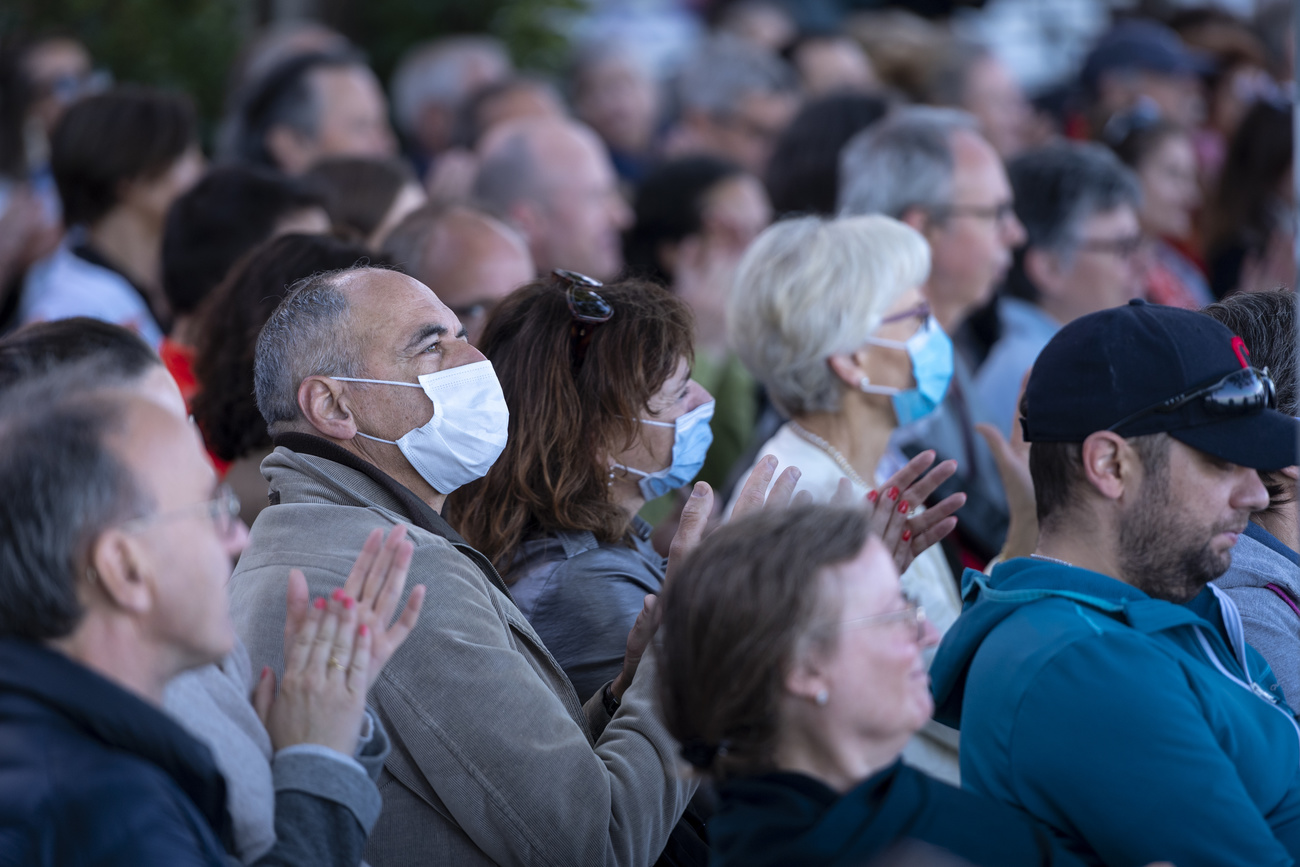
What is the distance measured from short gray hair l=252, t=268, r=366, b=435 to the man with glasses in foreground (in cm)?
328

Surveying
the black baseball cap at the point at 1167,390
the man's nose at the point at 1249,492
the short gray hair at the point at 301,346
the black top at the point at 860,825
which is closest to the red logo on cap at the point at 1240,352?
the black baseball cap at the point at 1167,390

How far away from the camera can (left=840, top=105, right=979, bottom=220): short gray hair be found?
16.6ft

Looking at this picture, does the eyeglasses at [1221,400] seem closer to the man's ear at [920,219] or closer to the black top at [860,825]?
the black top at [860,825]

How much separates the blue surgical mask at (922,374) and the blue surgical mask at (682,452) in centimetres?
73

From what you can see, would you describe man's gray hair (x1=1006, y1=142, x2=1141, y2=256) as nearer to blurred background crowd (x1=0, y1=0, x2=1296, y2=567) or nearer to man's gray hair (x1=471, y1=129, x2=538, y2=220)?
blurred background crowd (x1=0, y1=0, x2=1296, y2=567)

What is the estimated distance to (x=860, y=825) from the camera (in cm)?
194

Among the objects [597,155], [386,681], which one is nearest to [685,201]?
[597,155]

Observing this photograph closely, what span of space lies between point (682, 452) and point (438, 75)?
6171 mm

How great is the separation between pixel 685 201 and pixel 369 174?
4.85 ft

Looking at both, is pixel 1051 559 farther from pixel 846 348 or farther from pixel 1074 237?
pixel 1074 237

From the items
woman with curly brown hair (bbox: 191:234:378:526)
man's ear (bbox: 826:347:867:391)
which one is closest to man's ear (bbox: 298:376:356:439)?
woman with curly brown hair (bbox: 191:234:378:526)

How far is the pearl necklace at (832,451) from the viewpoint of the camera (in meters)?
3.79

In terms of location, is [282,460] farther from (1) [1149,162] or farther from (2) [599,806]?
(1) [1149,162]

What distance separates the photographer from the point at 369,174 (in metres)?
5.37
